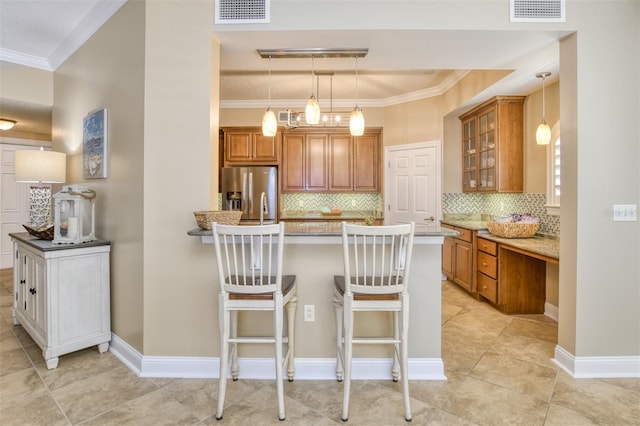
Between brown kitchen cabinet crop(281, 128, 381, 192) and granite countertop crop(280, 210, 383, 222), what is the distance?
0.41 m

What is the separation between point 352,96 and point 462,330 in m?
3.66

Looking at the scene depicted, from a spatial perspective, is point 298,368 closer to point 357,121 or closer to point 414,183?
point 357,121

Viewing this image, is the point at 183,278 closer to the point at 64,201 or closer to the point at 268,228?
the point at 268,228

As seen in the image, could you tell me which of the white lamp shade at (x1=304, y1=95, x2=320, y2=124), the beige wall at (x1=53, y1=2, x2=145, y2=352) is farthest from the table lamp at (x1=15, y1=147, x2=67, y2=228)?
the white lamp shade at (x1=304, y1=95, x2=320, y2=124)

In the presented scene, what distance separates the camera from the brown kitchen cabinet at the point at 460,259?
404cm

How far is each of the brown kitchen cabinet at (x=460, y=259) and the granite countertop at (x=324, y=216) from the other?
4.09 feet

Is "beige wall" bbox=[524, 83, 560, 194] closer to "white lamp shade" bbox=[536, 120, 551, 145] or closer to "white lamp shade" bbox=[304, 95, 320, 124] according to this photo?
"white lamp shade" bbox=[536, 120, 551, 145]

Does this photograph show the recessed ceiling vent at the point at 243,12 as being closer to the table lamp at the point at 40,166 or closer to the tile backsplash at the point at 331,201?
the table lamp at the point at 40,166

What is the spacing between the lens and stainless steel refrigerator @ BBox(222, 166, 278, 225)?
16.6 feet

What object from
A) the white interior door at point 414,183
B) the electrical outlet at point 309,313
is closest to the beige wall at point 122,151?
the electrical outlet at point 309,313

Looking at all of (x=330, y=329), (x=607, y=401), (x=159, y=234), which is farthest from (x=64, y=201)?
(x=607, y=401)

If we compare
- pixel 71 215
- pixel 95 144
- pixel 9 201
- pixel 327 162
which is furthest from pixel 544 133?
pixel 9 201

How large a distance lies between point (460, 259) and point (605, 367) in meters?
2.05

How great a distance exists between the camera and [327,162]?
5.27 m
